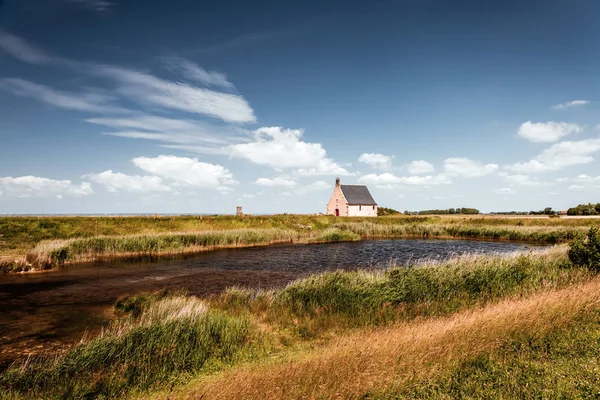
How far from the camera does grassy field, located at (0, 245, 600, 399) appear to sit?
6254 millimetres

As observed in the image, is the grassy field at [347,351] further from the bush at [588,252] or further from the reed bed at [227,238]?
the reed bed at [227,238]

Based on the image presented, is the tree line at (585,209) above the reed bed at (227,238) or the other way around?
Answer: above

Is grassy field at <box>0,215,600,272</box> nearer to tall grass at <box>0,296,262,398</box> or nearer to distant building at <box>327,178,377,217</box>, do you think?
distant building at <box>327,178,377,217</box>

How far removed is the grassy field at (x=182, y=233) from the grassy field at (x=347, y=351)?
1893 centimetres

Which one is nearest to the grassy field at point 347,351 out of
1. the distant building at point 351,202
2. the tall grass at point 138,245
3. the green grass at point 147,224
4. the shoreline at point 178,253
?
the shoreline at point 178,253

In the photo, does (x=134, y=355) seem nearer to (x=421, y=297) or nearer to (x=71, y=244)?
(x=421, y=297)

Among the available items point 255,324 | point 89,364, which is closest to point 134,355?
point 89,364

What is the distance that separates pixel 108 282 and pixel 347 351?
745 inches

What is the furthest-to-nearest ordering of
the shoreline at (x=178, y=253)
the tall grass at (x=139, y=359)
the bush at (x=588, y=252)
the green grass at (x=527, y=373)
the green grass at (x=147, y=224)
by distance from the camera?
the green grass at (x=147, y=224) < the shoreline at (x=178, y=253) < the bush at (x=588, y=252) < the tall grass at (x=139, y=359) < the green grass at (x=527, y=373)

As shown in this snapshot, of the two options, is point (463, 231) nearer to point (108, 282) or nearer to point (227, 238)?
point (227, 238)

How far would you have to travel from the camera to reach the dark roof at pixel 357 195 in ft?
235

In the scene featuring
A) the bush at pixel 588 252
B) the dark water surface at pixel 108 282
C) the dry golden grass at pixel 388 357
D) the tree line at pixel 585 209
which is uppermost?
the tree line at pixel 585 209

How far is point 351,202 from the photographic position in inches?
2788

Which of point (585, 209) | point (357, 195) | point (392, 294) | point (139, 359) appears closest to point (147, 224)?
point (139, 359)
